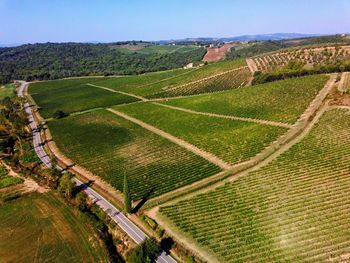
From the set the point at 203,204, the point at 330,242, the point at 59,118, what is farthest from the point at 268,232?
the point at 59,118

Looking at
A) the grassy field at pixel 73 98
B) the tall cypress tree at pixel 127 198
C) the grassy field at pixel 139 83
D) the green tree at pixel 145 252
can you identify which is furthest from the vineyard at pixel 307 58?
the green tree at pixel 145 252

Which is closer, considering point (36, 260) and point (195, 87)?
point (36, 260)

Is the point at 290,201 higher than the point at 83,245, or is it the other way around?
the point at 290,201

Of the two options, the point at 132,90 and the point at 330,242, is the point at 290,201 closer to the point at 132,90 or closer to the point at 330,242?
the point at 330,242

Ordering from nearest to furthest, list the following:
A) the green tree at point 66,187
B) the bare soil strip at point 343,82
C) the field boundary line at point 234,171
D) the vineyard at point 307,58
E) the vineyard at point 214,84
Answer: the field boundary line at point 234,171 < the green tree at point 66,187 < the bare soil strip at point 343,82 < the vineyard at point 307,58 < the vineyard at point 214,84

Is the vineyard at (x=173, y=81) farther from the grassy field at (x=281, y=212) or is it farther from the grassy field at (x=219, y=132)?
the grassy field at (x=281, y=212)

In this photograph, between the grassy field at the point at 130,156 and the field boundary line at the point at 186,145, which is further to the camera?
the field boundary line at the point at 186,145

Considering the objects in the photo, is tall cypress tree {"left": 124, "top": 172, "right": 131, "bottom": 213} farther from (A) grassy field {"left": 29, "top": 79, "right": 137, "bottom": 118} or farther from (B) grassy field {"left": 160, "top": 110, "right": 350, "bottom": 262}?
(A) grassy field {"left": 29, "top": 79, "right": 137, "bottom": 118}
